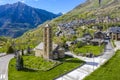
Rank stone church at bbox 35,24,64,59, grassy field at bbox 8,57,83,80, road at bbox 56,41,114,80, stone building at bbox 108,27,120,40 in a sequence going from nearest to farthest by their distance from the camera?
grassy field at bbox 8,57,83,80 → road at bbox 56,41,114,80 → stone church at bbox 35,24,64,59 → stone building at bbox 108,27,120,40

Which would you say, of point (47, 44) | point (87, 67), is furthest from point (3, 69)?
point (87, 67)

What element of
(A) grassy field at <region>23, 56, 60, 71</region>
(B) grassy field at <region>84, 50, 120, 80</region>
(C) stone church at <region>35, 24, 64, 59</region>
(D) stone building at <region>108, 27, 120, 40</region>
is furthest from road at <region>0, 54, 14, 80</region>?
(D) stone building at <region>108, 27, 120, 40</region>

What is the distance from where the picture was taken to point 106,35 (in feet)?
436

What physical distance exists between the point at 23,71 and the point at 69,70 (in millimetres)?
12578

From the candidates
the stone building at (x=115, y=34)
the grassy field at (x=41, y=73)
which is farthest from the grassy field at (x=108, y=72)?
the stone building at (x=115, y=34)

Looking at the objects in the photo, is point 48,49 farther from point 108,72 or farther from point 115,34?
point 115,34

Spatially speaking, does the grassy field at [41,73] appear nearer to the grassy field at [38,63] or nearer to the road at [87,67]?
the road at [87,67]

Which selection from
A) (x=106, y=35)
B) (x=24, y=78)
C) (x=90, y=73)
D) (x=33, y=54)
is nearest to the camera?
(x=24, y=78)

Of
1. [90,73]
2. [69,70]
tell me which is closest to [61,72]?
[69,70]

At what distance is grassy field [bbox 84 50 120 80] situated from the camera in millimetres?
58606

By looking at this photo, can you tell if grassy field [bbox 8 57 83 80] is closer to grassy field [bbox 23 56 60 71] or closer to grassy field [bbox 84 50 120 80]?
grassy field [bbox 23 56 60 71]

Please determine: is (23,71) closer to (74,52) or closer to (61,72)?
(61,72)

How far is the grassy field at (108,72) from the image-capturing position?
192 ft

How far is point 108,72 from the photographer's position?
6341 cm
